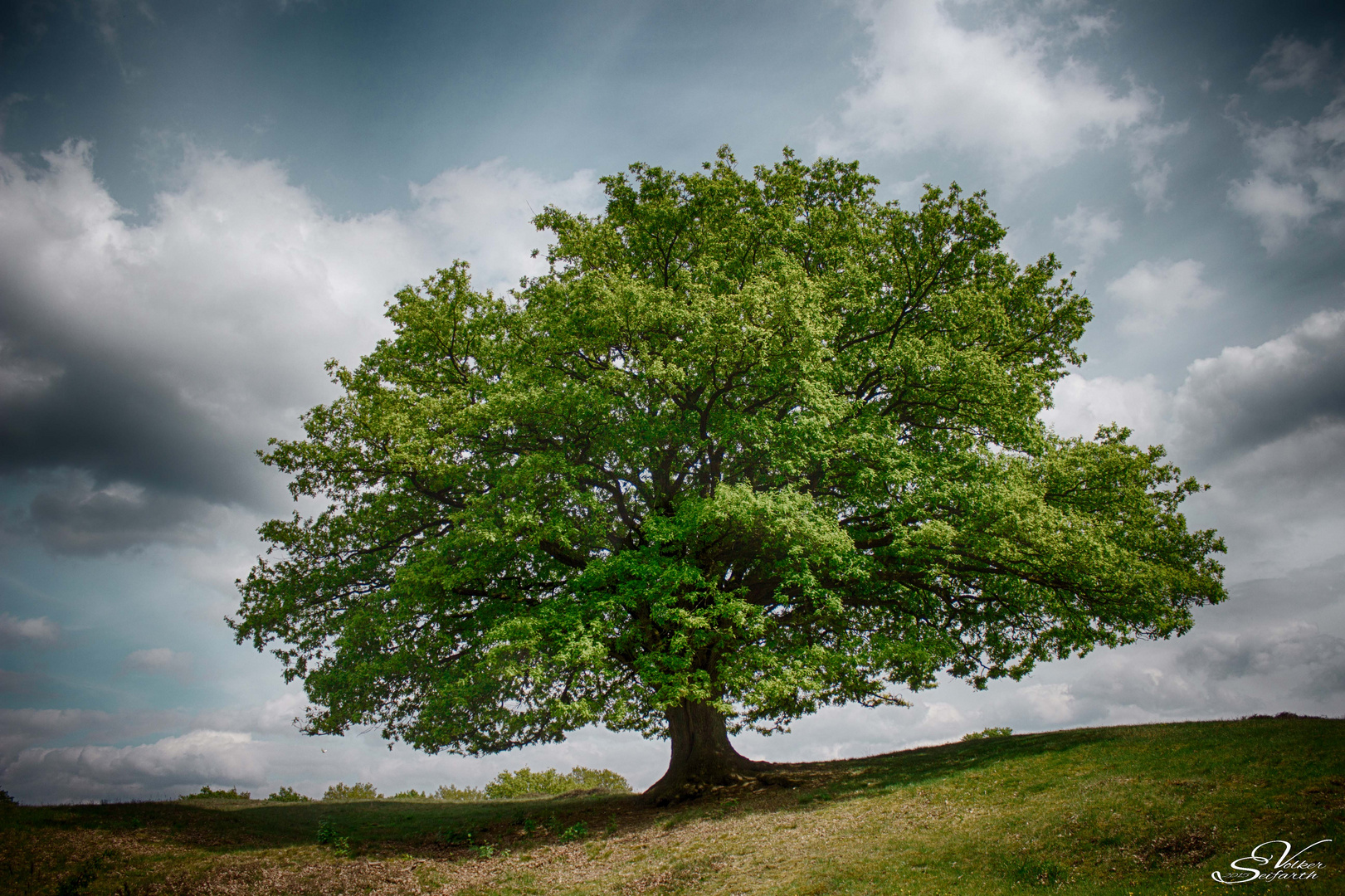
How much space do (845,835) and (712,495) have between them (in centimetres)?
994

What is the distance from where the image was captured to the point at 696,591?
19828mm

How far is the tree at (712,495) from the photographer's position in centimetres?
1950

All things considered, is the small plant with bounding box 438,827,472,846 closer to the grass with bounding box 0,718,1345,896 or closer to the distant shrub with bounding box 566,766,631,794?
the grass with bounding box 0,718,1345,896

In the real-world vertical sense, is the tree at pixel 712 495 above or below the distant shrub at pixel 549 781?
above

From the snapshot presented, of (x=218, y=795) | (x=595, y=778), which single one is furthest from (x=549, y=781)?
(x=218, y=795)

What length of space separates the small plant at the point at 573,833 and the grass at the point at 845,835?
0.28 feet

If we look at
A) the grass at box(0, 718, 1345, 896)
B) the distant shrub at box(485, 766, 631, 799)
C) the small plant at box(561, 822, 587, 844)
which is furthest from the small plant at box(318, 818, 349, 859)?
the distant shrub at box(485, 766, 631, 799)

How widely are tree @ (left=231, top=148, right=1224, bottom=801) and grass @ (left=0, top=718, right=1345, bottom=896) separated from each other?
2878 millimetres

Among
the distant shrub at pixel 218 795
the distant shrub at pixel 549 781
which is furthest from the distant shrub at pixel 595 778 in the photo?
the distant shrub at pixel 218 795

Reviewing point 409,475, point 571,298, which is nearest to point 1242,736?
point 571,298

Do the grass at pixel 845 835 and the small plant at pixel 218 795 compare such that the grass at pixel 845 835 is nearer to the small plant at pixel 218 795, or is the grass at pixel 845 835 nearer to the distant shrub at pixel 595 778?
the small plant at pixel 218 795

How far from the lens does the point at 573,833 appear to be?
19109 millimetres

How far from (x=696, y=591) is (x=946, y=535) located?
22.6 feet

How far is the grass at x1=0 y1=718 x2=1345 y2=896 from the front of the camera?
11.8 m
